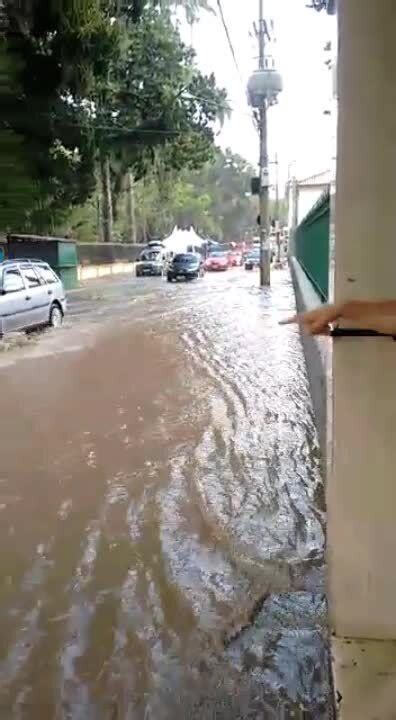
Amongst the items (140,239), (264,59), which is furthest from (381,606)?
(140,239)

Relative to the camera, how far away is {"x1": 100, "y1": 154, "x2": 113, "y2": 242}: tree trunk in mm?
28150

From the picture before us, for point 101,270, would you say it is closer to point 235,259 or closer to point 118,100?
point 235,259

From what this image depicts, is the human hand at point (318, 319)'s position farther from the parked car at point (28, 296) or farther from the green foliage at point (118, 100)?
the parked car at point (28, 296)

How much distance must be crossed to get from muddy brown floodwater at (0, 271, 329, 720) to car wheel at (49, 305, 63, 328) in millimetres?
6289

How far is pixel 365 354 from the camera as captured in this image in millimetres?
2592

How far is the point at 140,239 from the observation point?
70500 millimetres

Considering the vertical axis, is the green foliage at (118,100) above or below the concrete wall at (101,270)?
above

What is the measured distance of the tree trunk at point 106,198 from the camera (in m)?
28.1

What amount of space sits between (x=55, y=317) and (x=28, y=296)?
6.38ft

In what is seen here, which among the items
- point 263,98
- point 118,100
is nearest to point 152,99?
point 118,100

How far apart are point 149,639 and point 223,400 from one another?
5.39 m

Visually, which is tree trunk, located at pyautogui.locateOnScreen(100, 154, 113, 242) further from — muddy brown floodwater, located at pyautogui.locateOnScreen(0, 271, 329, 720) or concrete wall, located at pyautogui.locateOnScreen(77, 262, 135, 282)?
muddy brown floodwater, located at pyautogui.locateOnScreen(0, 271, 329, 720)

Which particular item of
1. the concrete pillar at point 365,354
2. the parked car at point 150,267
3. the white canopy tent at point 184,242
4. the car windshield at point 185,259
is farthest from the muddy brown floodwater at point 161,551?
the white canopy tent at point 184,242

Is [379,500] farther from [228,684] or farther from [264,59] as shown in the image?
[264,59]
